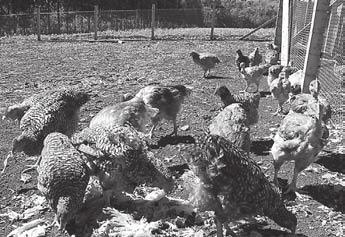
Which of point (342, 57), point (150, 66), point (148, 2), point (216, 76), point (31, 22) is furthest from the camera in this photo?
point (148, 2)

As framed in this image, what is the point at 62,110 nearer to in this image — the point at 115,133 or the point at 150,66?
the point at 115,133

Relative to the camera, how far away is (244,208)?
397cm

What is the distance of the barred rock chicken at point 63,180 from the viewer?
3885 mm

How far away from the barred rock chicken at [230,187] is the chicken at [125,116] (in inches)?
62.5

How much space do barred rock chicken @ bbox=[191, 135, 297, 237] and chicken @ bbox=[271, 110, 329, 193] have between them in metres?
0.90

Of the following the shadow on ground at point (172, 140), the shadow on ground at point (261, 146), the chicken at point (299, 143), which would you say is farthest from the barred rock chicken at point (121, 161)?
the shadow on ground at point (261, 146)

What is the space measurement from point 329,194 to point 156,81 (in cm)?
607

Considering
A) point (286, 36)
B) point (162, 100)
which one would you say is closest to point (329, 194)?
point (162, 100)

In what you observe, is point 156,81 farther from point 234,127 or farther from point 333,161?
point 333,161

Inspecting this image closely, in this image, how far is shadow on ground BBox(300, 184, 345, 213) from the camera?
477cm

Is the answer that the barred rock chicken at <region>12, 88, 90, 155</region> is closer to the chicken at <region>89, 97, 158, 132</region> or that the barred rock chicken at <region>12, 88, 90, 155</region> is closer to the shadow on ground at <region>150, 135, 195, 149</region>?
the chicken at <region>89, 97, 158, 132</region>

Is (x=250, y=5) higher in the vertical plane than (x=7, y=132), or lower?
higher

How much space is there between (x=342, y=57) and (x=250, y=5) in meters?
24.5

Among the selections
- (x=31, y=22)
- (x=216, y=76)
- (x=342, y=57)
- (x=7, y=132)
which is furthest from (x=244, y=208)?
(x=31, y=22)
